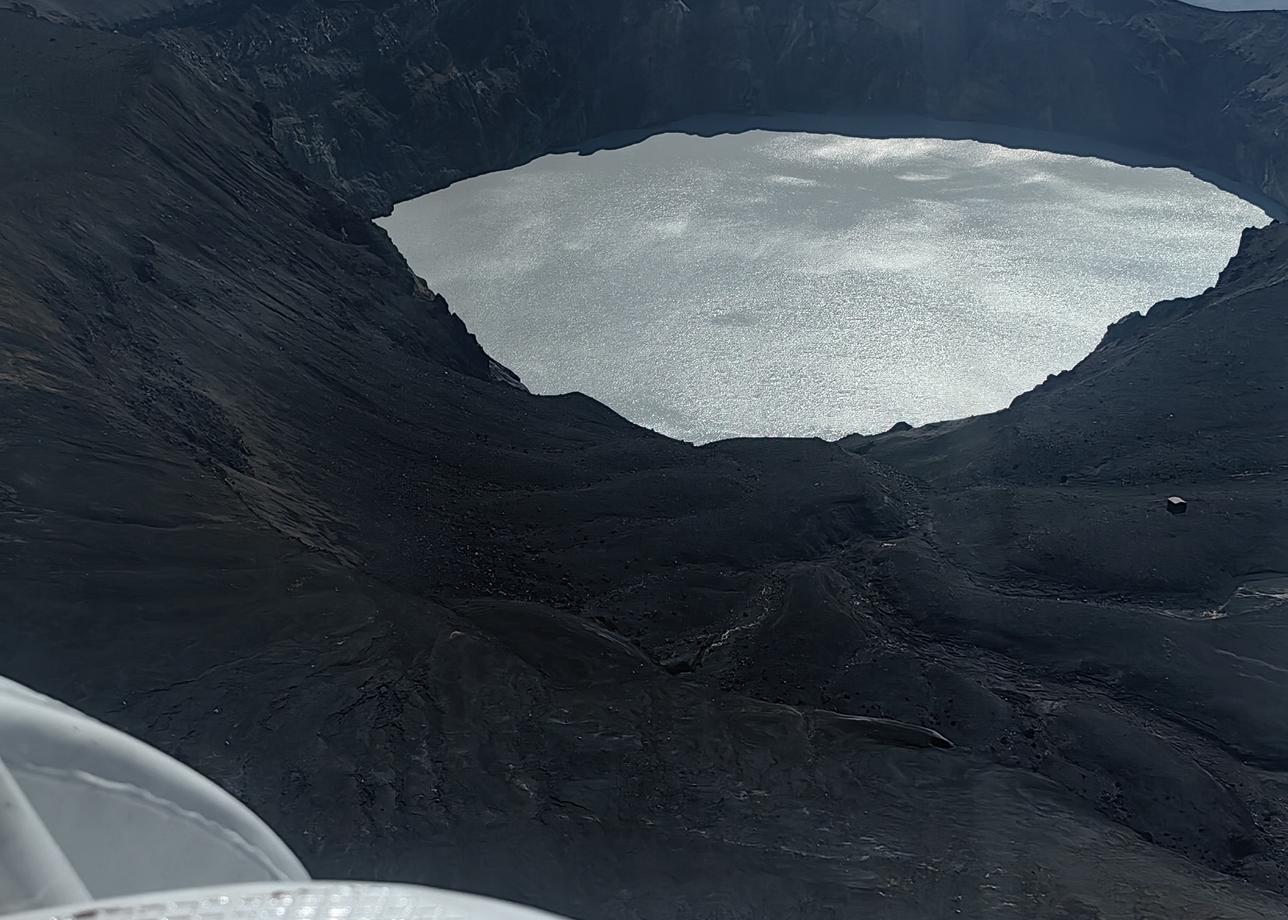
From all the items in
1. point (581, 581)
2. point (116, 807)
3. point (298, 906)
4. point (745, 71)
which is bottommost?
point (298, 906)

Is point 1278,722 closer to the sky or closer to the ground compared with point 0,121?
Answer: closer to the ground

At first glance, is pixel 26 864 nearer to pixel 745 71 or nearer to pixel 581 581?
pixel 581 581

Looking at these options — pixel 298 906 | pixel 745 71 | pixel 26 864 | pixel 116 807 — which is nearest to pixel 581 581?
pixel 116 807

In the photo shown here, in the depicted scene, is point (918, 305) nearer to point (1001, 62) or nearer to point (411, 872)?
point (1001, 62)

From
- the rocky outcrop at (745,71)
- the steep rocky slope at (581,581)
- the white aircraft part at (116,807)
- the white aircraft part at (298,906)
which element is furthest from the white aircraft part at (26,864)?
the rocky outcrop at (745,71)

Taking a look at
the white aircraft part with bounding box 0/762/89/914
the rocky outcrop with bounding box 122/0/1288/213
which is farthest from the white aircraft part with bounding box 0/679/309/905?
the rocky outcrop with bounding box 122/0/1288/213

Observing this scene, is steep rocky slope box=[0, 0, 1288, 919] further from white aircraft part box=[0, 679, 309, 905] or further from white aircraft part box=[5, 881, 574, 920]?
white aircraft part box=[5, 881, 574, 920]

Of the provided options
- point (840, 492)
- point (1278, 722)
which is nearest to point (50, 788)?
point (1278, 722)

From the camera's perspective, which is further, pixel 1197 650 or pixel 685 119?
pixel 685 119
